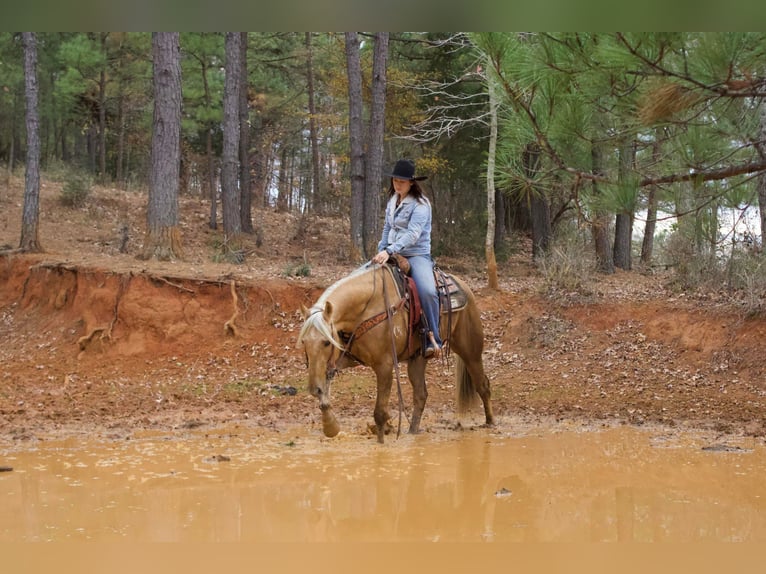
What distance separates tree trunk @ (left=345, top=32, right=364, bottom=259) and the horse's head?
1076cm

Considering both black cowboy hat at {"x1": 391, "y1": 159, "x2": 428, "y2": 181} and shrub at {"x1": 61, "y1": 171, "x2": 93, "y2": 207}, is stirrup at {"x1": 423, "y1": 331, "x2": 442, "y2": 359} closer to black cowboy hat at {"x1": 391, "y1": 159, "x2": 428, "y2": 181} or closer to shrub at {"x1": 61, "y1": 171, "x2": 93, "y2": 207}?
black cowboy hat at {"x1": 391, "y1": 159, "x2": 428, "y2": 181}

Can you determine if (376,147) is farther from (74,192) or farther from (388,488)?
(388,488)

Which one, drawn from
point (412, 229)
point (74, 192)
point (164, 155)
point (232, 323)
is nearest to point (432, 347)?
point (412, 229)

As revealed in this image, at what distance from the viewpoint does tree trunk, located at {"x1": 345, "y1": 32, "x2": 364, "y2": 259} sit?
17.8m

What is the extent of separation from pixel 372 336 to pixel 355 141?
1123 centimetres

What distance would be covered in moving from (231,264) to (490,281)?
17.5 ft

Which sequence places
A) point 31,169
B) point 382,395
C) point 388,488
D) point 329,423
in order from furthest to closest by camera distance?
1. point 31,169
2. point 382,395
3. point 329,423
4. point 388,488

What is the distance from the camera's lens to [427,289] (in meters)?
8.07

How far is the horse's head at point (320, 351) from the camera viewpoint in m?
6.87

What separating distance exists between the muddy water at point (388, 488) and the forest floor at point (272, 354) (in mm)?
998

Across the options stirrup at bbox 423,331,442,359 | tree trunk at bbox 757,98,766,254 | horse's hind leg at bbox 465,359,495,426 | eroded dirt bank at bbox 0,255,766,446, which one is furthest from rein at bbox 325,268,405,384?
tree trunk at bbox 757,98,766,254

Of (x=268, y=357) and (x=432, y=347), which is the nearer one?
(x=432, y=347)

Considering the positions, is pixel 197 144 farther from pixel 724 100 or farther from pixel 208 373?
pixel 724 100

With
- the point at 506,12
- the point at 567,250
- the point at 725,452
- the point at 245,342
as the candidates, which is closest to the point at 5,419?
the point at 245,342
